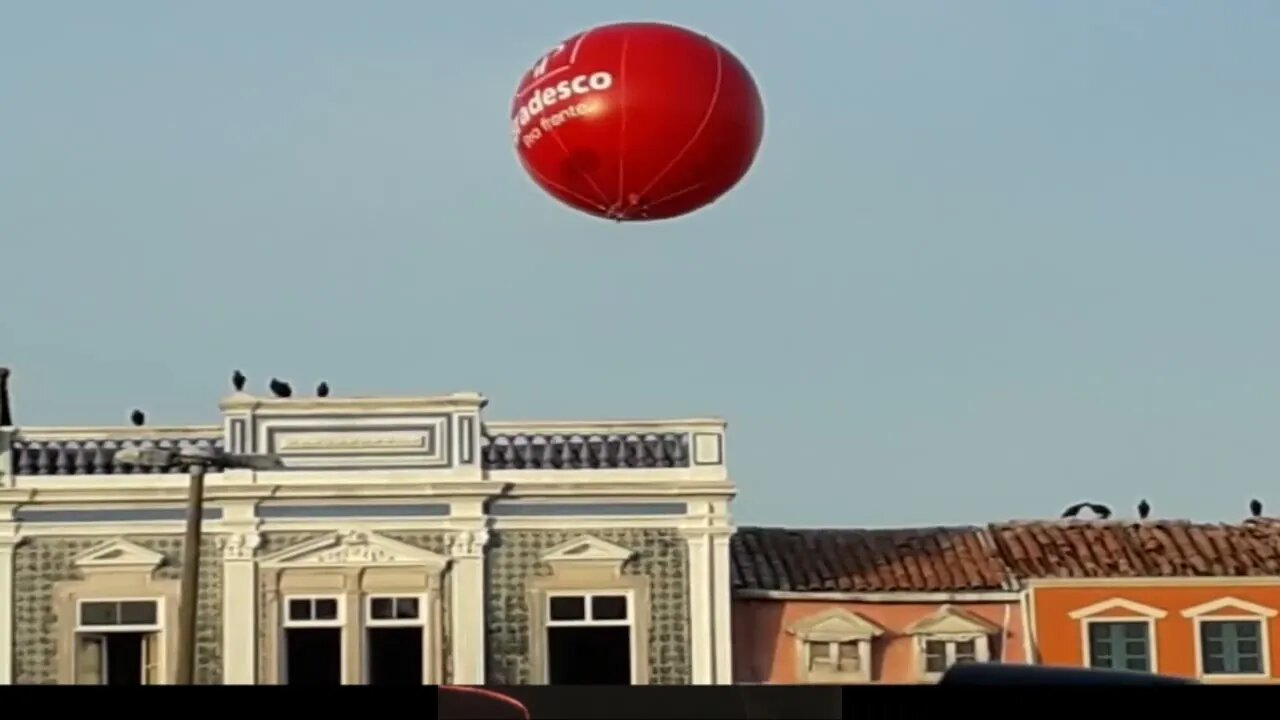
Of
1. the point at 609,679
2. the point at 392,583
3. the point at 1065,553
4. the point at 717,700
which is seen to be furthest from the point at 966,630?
the point at 717,700

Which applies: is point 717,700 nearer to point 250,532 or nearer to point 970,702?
point 970,702

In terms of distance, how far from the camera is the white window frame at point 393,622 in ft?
61.8

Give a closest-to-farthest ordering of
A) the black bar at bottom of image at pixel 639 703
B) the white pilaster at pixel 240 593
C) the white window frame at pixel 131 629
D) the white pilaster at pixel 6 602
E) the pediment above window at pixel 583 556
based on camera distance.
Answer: the black bar at bottom of image at pixel 639 703
the white pilaster at pixel 6 602
the white pilaster at pixel 240 593
the white window frame at pixel 131 629
the pediment above window at pixel 583 556

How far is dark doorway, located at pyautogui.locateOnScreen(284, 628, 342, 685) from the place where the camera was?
1886 cm

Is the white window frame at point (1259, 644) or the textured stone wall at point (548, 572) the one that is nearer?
the textured stone wall at point (548, 572)

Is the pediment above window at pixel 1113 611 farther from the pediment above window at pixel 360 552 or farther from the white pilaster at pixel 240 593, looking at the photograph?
the white pilaster at pixel 240 593

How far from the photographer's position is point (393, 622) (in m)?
19.0

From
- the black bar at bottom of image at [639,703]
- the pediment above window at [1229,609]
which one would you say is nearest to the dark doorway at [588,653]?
the pediment above window at [1229,609]

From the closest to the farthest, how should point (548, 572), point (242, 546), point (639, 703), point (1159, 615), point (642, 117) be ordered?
point (639, 703)
point (642, 117)
point (242, 546)
point (1159, 615)
point (548, 572)

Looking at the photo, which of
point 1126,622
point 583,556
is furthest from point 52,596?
point 1126,622

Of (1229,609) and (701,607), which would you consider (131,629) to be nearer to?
(701,607)

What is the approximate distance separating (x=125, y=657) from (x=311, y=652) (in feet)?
4.63

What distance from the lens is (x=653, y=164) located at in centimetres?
903

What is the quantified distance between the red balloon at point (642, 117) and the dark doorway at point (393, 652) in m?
10.2
